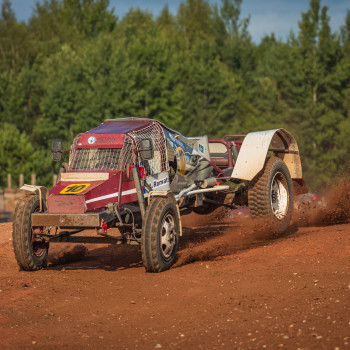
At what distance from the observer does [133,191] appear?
8.80m

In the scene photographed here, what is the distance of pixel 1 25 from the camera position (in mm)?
65375

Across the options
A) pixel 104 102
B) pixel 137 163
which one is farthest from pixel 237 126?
pixel 137 163

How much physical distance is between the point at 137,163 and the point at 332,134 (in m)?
40.3

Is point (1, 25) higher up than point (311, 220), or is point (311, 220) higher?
point (1, 25)

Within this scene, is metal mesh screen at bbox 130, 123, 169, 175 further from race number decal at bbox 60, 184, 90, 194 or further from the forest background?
the forest background

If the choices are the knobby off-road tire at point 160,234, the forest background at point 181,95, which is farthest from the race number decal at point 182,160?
the forest background at point 181,95

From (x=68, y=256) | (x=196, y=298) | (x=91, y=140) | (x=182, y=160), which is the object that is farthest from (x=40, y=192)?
(x=196, y=298)

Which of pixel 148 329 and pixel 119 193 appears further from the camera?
pixel 119 193

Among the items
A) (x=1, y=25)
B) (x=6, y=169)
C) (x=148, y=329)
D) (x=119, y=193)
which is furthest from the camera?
(x=1, y=25)

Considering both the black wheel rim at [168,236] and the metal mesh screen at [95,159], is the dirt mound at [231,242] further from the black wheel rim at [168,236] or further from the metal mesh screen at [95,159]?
the metal mesh screen at [95,159]

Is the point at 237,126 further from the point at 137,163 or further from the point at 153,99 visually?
the point at 137,163

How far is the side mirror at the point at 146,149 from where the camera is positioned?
841 centimetres

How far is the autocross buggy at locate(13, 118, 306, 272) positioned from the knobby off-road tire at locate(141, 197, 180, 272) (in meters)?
0.01

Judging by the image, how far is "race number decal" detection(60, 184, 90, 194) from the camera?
8278 millimetres
